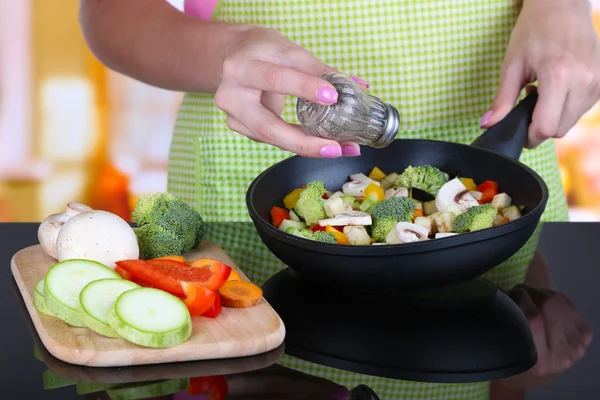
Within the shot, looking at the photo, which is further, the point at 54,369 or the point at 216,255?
the point at 216,255

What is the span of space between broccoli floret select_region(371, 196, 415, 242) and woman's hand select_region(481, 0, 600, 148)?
0.32 m

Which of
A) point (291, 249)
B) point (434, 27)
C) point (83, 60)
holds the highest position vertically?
point (434, 27)

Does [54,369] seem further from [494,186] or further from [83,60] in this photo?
[83,60]

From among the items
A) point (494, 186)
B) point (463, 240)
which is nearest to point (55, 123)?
point (494, 186)

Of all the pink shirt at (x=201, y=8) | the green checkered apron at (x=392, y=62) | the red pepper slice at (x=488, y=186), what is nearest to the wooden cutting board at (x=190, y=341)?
the red pepper slice at (x=488, y=186)

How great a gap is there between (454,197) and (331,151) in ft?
0.70

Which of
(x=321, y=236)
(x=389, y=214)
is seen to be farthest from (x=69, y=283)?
(x=389, y=214)

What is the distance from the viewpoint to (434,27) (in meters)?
1.54

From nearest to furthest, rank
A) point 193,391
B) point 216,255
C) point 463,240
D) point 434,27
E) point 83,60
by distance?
point 193,391
point 463,240
point 216,255
point 434,27
point 83,60

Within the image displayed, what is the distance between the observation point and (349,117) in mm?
1059

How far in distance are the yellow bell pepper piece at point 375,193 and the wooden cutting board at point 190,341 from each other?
0.30 meters

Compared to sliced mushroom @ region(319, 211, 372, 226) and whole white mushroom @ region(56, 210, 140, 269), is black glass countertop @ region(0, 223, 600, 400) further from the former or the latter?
sliced mushroom @ region(319, 211, 372, 226)

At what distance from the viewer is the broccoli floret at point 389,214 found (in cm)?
111

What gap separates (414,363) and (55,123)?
7.39 feet
